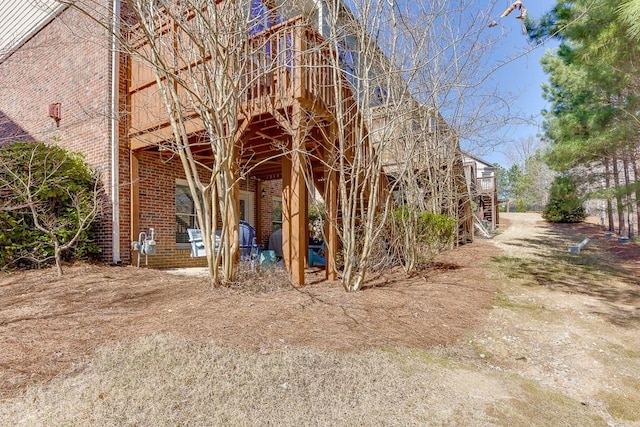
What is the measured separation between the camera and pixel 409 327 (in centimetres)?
400

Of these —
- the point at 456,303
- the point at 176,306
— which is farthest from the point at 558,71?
the point at 176,306

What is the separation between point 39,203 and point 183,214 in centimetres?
298

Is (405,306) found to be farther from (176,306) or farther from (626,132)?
(626,132)

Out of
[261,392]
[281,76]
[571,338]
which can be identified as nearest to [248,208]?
[281,76]

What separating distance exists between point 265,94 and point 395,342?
407 cm

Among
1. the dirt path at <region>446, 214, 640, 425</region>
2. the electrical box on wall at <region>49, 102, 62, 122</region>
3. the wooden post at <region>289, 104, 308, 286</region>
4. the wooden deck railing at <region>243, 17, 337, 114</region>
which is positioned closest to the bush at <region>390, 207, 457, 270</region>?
the dirt path at <region>446, 214, 640, 425</region>

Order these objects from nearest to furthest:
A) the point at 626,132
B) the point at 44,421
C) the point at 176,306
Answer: the point at 44,421 → the point at 176,306 → the point at 626,132

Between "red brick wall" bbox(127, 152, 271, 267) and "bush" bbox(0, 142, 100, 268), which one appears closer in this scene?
"bush" bbox(0, 142, 100, 268)

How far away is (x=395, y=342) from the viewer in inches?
141

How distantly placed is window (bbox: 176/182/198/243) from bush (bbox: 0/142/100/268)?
2.02 metres

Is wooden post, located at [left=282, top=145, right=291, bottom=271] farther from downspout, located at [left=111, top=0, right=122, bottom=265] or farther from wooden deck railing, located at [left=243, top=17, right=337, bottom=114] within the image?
downspout, located at [left=111, top=0, right=122, bottom=265]

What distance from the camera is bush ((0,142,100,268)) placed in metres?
5.90

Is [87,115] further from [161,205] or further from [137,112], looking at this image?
[161,205]

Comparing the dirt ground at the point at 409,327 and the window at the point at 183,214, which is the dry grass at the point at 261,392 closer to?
the dirt ground at the point at 409,327
